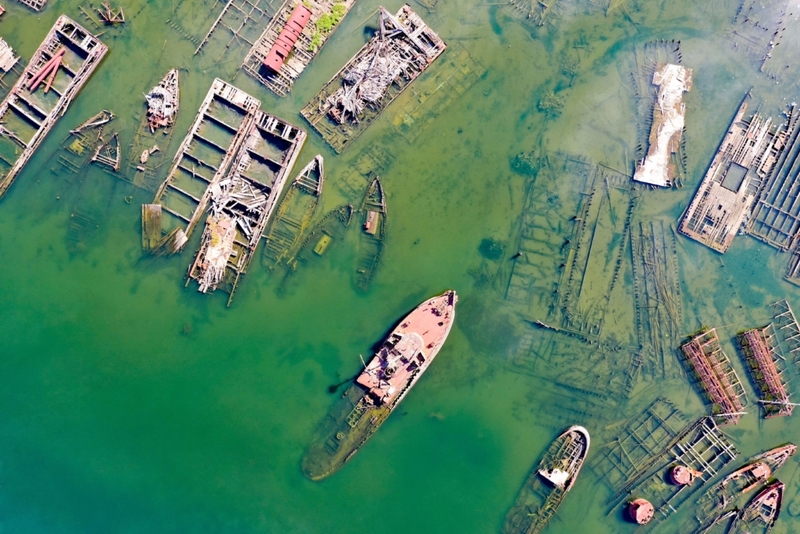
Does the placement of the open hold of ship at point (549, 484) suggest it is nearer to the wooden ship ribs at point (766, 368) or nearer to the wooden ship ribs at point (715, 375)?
the wooden ship ribs at point (715, 375)

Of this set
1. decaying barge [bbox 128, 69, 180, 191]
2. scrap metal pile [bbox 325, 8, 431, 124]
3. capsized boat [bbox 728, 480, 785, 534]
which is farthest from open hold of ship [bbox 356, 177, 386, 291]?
capsized boat [bbox 728, 480, 785, 534]

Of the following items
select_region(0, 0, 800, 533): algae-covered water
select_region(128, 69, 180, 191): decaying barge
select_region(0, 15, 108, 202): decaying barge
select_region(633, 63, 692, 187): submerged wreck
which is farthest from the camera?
select_region(0, 0, 800, 533): algae-covered water

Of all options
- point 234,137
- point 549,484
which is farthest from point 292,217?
point 549,484

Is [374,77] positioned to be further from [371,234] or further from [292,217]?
[292,217]

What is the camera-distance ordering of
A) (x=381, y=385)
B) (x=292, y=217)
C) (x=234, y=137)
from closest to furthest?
(x=381, y=385) < (x=234, y=137) < (x=292, y=217)

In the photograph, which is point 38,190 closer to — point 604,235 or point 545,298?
point 545,298

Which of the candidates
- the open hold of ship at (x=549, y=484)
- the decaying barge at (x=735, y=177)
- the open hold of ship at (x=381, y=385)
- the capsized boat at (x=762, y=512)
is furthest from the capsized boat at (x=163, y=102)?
the capsized boat at (x=762, y=512)

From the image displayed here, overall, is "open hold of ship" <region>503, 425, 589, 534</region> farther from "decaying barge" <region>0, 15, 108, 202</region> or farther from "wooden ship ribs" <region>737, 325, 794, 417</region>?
"decaying barge" <region>0, 15, 108, 202</region>
